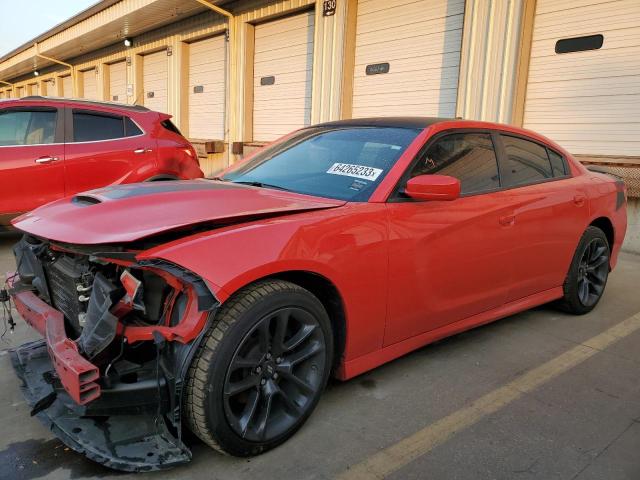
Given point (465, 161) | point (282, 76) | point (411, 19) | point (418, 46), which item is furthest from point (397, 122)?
point (282, 76)

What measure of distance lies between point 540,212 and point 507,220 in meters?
0.44

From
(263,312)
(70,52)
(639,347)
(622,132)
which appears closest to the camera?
(263,312)

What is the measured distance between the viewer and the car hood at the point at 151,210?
2.18 m

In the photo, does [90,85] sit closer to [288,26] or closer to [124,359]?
[288,26]

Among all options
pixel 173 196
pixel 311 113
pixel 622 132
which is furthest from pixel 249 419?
pixel 311 113

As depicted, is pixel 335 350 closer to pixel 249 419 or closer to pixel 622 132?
pixel 249 419

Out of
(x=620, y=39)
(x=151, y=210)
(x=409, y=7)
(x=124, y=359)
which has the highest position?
(x=409, y=7)

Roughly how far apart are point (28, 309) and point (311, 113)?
8.81 metres

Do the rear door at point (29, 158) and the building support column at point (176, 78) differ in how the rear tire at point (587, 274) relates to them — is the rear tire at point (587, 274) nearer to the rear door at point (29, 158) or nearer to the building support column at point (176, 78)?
the rear door at point (29, 158)

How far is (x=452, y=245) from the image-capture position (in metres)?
2.97

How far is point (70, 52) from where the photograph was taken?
20.6 meters

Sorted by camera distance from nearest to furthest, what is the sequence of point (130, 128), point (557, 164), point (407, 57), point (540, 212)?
point (540, 212) → point (557, 164) → point (130, 128) → point (407, 57)

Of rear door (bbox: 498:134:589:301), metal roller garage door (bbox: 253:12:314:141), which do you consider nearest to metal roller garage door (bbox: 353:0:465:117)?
metal roller garage door (bbox: 253:12:314:141)

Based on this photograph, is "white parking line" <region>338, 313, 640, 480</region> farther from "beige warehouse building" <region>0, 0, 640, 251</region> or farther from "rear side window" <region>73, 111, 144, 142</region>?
"rear side window" <region>73, 111, 144, 142</region>
